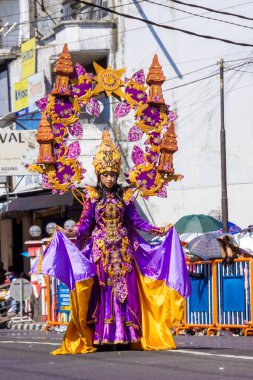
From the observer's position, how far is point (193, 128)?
112ft

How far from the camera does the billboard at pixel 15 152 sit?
1265 inches

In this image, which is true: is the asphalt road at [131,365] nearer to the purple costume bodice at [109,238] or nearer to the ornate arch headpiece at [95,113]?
the purple costume bodice at [109,238]

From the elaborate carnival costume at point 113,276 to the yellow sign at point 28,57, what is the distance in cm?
2447

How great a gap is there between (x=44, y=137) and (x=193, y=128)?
2082 centimetres

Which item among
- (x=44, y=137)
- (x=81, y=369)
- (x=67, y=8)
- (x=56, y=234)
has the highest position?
(x=67, y=8)

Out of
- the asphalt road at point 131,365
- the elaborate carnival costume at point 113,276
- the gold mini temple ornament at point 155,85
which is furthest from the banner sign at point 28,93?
the asphalt road at point 131,365

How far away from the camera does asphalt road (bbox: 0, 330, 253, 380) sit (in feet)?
32.2

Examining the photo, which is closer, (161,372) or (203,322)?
(161,372)

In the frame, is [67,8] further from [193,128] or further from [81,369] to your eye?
[81,369]

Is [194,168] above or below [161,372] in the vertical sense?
above

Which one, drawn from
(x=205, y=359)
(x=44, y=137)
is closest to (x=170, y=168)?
(x=44, y=137)

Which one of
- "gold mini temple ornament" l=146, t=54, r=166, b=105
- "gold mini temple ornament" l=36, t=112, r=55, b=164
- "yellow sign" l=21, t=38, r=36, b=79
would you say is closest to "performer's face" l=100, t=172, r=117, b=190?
"gold mini temple ornament" l=36, t=112, r=55, b=164

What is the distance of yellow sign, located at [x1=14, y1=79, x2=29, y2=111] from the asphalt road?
24.9 m

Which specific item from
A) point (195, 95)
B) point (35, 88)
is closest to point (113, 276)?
point (195, 95)
